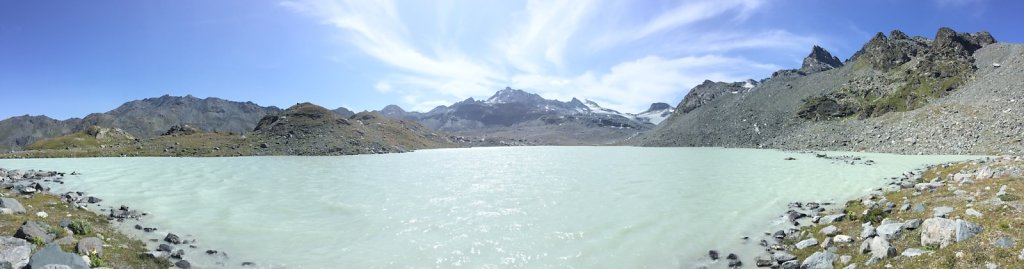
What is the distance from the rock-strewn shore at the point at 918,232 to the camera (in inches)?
505

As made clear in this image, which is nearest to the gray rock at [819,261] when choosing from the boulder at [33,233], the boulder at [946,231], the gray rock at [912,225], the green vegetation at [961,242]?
the green vegetation at [961,242]

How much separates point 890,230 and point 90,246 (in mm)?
29753

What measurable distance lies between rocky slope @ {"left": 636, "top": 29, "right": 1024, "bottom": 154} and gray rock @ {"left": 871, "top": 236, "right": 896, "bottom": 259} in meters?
75.3

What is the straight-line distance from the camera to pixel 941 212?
17984mm

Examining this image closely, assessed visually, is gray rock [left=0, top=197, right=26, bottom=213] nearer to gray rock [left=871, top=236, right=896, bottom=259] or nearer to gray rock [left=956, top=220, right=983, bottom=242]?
gray rock [left=871, top=236, right=896, bottom=259]

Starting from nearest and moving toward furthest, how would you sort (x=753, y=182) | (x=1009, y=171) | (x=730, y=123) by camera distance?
(x=1009, y=171) → (x=753, y=182) → (x=730, y=123)

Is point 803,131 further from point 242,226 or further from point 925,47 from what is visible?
point 242,226

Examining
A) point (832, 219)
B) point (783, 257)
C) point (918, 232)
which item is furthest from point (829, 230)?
point (918, 232)

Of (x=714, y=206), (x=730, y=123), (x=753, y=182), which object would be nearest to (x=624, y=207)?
(x=714, y=206)

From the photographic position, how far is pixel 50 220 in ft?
71.9

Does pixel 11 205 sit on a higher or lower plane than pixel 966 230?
lower

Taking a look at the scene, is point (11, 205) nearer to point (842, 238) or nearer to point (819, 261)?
point (819, 261)

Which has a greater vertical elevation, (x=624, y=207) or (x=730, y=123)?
(x=730, y=123)

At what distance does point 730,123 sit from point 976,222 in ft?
584
